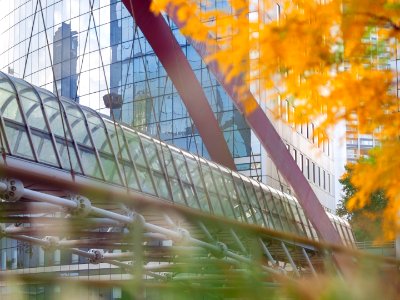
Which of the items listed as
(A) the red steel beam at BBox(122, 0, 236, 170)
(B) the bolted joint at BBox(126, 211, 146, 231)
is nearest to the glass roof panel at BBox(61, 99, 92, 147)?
(A) the red steel beam at BBox(122, 0, 236, 170)

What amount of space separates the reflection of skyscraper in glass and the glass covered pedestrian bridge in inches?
1015

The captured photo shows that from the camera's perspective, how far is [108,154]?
21.1 metres

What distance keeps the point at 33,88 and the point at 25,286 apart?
1476cm

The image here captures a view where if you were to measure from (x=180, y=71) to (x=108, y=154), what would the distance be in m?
4.39

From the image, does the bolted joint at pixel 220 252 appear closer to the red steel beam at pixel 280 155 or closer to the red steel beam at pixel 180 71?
the red steel beam at pixel 180 71

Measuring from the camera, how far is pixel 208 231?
566 centimetres

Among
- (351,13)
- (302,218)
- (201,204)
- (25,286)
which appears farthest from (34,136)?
(302,218)

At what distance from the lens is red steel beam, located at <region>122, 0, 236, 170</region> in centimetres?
2327

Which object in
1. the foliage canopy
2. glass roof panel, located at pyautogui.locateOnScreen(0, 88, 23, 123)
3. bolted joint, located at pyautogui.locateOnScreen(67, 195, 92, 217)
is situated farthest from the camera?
glass roof panel, located at pyautogui.locateOnScreen(0, 88, 23, 123)

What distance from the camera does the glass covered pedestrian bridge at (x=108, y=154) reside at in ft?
58.9

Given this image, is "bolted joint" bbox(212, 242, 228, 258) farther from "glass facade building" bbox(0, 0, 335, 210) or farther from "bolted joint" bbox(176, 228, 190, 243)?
"glass facade building" bbox(0, 0, 335, 210)

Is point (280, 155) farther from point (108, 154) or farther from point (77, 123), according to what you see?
point (77, 123)

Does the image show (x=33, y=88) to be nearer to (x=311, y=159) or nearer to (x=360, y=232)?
(x=311, y=159)

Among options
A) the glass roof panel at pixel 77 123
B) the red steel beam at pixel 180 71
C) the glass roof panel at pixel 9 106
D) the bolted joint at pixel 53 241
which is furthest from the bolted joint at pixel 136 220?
the red steel beam at pixel 180 71
